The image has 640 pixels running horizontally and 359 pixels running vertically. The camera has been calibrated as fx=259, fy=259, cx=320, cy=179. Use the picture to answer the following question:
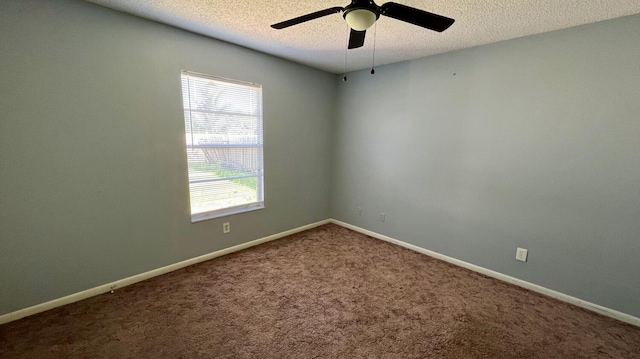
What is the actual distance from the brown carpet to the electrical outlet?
28 cm

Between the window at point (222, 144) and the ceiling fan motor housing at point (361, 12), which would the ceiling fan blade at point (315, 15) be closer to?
the ceiling fan motor housing at point (361, 12)

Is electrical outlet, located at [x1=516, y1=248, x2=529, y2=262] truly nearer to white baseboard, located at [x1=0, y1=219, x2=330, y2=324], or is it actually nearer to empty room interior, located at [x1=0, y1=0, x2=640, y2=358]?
empty room interior, located at [x1=0, y1=0, x2=640, y2=358]

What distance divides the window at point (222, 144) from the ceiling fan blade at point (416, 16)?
1.98 meters

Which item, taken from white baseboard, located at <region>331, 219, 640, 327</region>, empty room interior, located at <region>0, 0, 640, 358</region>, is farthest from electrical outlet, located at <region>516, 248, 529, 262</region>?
white baseboard, located at <region>331, 219, 640, 327</region>

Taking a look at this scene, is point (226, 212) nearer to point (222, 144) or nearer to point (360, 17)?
point (222, 144)

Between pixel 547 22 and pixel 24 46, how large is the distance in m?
3.84

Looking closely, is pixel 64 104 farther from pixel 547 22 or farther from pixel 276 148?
pixel 547 22

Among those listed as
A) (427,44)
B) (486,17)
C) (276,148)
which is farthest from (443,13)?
(276,148)

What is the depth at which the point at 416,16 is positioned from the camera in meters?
1.38

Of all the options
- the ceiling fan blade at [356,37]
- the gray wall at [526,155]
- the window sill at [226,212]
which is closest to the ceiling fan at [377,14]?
the ceiling fan blade at [356,37]

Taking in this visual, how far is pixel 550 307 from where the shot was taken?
2.23 meters

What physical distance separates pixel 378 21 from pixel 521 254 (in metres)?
2.54

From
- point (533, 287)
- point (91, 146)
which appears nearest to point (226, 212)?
point (91, 146)

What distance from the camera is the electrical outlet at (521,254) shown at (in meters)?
2.50
